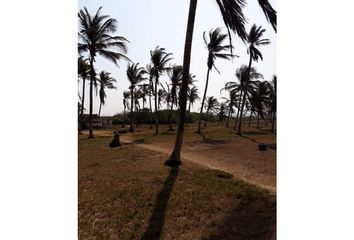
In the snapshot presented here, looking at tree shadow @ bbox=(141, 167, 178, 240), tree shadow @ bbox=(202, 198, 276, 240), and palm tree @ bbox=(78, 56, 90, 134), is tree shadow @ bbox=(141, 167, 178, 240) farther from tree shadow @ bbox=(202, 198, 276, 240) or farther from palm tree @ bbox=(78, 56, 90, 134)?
palm tree @ bbox=(78, 56, 90, 134)

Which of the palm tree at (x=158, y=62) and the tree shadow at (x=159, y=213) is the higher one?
the palm tree at (x=158, y=62)

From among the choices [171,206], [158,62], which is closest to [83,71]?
[158,62]

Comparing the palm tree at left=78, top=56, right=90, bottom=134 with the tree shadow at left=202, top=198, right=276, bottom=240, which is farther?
the palm tree at left=78, top=56, right=90, bottom=134

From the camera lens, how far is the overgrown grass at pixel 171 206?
169 inches

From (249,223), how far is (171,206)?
1.46m

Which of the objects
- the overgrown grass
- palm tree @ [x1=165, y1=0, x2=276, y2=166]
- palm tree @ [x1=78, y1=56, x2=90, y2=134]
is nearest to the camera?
the overgrown grass

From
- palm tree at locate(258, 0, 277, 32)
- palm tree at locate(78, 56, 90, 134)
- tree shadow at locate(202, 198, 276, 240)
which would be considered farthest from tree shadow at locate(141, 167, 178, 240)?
palm tree at locate(78, 56, 90, 134)

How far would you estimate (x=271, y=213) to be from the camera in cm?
491

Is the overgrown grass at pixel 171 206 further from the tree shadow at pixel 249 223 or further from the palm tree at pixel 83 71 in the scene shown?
the palm tree at pixel 83 71

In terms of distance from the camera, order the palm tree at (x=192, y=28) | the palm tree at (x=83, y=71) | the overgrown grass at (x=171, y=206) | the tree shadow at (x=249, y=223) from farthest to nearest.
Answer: the palm tree at (x=83, y=71), the palm tree at (x=192, y=28), the overgrown grass at (x=171, y=206), the tree shadow at (x=249, y=223)

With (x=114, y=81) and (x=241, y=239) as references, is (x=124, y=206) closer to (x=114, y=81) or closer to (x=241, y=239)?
(x=241, y=239)

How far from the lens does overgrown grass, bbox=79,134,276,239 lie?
430 centimetres

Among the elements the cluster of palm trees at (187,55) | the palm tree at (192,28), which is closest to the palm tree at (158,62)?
the cluster of palm trees at (187,55)
